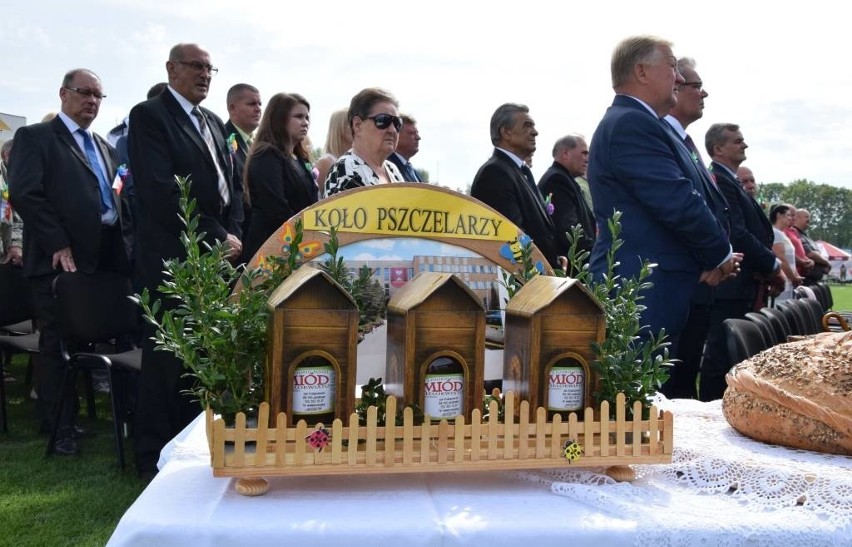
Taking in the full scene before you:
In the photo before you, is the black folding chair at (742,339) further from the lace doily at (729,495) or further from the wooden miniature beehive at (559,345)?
the wooden miniature beehive at (559,345)

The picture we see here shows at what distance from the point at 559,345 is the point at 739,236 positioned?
12.1 ft

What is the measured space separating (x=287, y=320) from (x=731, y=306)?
4471 mm

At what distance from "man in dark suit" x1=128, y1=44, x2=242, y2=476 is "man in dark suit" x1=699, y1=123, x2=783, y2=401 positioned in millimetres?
2626

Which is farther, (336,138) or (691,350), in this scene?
(336,138)

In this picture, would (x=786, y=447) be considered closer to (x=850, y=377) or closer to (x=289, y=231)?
(x=850, y=377)

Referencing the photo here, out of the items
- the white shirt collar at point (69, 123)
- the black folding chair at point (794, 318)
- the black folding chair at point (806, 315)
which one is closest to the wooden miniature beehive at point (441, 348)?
the black folding chair at point (794, 318)

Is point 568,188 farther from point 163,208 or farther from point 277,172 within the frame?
point 163,208

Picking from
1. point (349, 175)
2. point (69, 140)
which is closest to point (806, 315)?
point (349, 175)

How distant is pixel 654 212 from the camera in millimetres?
2920

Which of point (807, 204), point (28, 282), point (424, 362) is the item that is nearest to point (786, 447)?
point (424, 362)

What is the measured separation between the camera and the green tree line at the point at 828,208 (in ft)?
238

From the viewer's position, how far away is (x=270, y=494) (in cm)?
122

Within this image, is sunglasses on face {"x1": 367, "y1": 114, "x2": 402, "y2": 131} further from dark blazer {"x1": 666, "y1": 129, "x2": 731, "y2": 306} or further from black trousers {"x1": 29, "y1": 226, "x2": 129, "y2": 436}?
black trousers {"x1": 29, "y1": 226, "x2": 129, "y2": 436}

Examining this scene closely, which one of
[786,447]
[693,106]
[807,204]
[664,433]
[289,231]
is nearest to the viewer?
[664,433]
